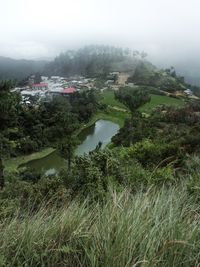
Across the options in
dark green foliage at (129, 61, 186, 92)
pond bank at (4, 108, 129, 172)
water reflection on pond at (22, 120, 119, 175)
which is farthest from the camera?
dark green foliage at (129, 61, 186, 92)

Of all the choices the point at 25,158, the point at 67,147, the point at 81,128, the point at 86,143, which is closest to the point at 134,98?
the point at 86,143

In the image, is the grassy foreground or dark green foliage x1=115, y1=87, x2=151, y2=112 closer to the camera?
the grassy foreground

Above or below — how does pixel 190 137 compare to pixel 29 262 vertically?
below

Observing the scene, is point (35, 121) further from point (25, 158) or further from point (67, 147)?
point (67, 147)

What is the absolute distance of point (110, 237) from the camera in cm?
201

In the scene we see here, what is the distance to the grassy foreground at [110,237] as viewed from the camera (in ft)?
6.18

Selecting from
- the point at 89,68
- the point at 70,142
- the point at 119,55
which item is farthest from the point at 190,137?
the point at 119,55

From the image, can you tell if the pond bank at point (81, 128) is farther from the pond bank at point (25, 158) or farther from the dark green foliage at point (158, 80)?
the dark green foliage at point (158, 80)

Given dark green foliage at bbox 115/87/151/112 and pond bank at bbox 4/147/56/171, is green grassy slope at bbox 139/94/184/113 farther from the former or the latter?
pond bank at bbox 4/147/56/171

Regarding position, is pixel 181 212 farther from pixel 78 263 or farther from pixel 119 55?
pixel 119 55

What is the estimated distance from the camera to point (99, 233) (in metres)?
2.08

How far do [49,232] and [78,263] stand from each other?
0.29 metres

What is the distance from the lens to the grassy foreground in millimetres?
1883

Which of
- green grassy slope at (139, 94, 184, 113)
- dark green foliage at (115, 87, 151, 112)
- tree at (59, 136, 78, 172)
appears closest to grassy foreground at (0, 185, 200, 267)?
tree at (59, 136, 78, 172)
